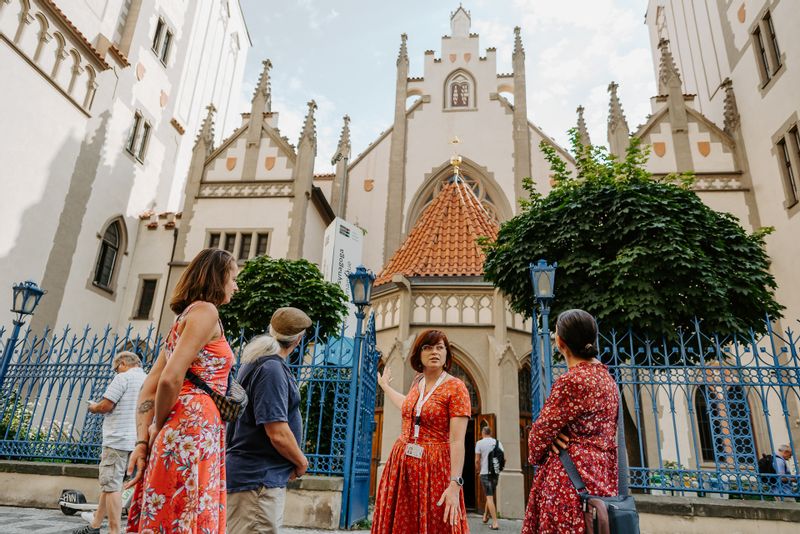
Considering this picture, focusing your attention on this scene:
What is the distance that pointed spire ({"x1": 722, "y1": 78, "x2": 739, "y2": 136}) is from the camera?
1550cm

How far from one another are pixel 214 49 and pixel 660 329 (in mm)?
25096

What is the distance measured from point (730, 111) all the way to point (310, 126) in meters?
13.8

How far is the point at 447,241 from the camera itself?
44.6 ft

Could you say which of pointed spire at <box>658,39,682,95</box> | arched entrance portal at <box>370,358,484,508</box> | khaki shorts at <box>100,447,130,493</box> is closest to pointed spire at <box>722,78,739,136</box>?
pointed spire at <box>658,39,682,95</box>

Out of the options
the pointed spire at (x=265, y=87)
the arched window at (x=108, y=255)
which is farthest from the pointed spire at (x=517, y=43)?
the arched window at (x=108, y=255)

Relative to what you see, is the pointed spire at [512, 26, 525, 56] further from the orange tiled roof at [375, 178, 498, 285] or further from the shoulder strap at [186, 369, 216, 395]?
the shoulder strap at [186, 369, 216, 395]

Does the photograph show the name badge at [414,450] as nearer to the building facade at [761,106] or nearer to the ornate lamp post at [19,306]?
the ornate lamp post at [19,306]

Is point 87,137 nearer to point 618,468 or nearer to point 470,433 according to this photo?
point 470,433

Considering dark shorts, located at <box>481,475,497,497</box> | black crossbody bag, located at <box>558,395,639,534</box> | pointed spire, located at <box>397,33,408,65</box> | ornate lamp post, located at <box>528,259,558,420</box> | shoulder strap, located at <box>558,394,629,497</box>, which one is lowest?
dark shorts, located at <box>481,475,497,497</box>

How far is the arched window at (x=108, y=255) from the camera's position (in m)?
16.7

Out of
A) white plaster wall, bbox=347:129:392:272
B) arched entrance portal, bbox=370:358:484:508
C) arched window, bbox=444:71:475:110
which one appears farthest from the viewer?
arched window, bbox=444:71:475:110

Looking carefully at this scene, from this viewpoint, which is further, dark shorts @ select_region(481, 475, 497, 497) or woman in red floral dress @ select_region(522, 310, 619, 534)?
dark shorts @ select_region(481, 475, 497, 497)

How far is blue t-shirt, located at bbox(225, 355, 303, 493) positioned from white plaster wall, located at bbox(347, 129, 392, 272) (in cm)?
1581

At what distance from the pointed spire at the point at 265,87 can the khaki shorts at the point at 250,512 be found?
17.8 meters
